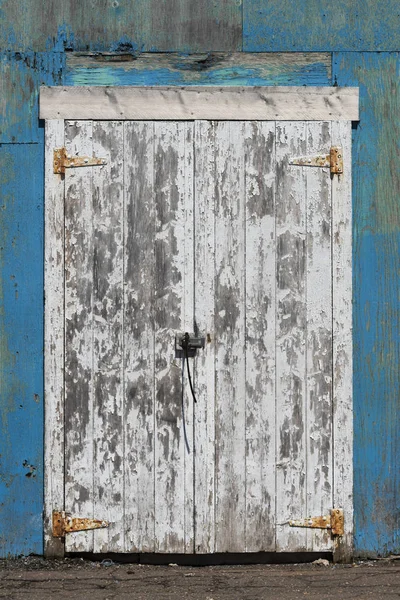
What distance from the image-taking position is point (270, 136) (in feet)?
15.0

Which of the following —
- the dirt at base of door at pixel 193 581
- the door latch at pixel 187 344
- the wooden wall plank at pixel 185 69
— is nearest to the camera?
the dirt at base of door at pixel 193 581

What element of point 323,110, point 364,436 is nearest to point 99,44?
point 323,110

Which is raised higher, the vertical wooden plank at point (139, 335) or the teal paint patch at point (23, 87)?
the teal paint patch at point (23, 87)

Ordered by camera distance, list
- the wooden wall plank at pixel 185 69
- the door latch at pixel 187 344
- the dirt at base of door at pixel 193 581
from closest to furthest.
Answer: the dirt at base of door at pixel 193 581, the door latch at pixel 187 344, the wooden wall plank at pixel 185 69

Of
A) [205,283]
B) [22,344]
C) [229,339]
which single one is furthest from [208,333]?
[22,344]

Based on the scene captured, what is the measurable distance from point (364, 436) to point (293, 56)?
6.70 feet

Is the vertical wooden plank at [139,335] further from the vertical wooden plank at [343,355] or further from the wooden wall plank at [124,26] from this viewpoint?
the vertical wooden plank at [343,355]

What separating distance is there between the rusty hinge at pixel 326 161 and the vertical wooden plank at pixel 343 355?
0.03 meters

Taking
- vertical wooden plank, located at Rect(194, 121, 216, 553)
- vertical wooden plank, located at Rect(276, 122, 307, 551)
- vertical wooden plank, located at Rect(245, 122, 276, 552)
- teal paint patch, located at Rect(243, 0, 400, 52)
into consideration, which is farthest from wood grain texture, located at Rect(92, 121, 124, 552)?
teal paint patch, located at Rect(243, 0, 400, 52)

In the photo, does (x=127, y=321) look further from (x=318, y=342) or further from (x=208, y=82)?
(x=208, y=82)

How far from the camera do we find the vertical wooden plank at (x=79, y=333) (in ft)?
15.0

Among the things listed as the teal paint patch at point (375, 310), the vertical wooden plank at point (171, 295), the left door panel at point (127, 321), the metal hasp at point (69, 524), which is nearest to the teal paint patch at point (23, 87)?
the left door panel at point (127, 321)

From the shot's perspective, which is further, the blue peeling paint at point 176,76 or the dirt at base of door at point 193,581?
the blue peeling paint at point 176,76

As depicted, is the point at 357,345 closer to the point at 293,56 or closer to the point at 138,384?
the point at 138,384
